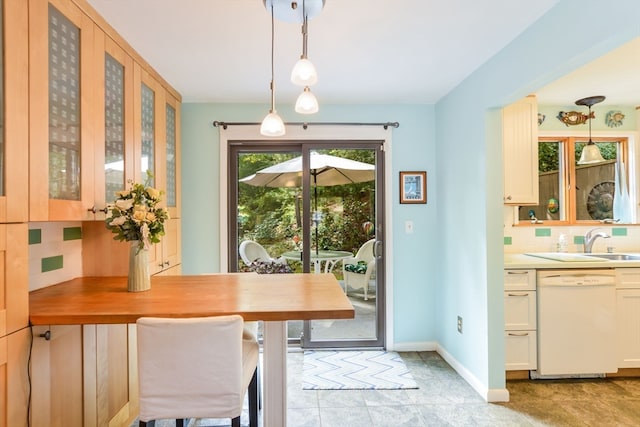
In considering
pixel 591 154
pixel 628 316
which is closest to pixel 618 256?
pixel 628 316

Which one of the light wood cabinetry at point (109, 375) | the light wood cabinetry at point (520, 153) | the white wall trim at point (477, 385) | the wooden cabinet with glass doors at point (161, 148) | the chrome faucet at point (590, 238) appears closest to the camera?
the light wood cabinetry at point (109, 375)

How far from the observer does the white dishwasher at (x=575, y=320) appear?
2.74 m

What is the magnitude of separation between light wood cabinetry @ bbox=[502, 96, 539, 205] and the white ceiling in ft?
1.15

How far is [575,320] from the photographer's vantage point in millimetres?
2740

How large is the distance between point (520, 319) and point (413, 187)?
1388 millimetres

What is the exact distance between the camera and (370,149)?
11.4ft

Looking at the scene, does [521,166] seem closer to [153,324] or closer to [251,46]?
[251,46]

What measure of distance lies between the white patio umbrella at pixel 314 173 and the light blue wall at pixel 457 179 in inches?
14.5

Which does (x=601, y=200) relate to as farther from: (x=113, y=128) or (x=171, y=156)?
(x=113, y=128)

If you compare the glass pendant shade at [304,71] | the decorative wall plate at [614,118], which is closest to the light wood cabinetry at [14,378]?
the glass pendant shade at [304,71]

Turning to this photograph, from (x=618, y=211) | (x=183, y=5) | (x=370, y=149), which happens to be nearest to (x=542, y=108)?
(x=618, y=211)

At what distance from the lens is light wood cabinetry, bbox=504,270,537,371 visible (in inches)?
109

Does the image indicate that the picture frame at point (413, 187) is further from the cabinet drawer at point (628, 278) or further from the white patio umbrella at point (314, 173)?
the cabinet drawer at point (628, 278)

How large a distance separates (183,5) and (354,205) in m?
2.18
